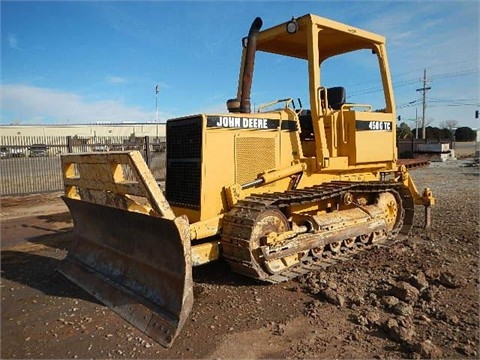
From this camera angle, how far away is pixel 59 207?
12188mm

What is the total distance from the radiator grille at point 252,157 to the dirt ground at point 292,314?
130 centimetres

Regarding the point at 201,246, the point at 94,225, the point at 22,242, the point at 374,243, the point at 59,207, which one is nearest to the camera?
the point at 201,246

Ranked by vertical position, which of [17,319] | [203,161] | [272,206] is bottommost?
[17,319]

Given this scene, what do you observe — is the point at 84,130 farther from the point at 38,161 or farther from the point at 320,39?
the point at 320,39

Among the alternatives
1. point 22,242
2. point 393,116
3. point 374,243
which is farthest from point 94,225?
point 393,116

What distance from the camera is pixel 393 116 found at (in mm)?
6961

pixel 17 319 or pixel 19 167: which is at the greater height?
pixel 19 167

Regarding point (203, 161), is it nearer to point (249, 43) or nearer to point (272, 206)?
point (272, 206)

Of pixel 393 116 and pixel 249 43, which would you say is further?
pixel 393 116

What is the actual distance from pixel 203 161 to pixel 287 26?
2379 mm

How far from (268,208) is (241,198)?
1.41 ft

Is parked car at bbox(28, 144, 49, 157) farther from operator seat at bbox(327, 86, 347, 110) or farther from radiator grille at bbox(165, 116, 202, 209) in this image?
operator seat at bbox(327, 86, 347, 110)

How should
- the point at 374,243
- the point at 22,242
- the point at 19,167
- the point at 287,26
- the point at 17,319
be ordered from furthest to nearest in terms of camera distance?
the point at 19,167 → the point at 22,242 → the point at 374,243 → the point at 287,26 → the point at 17,319

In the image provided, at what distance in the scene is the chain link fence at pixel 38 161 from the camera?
14844 mm
